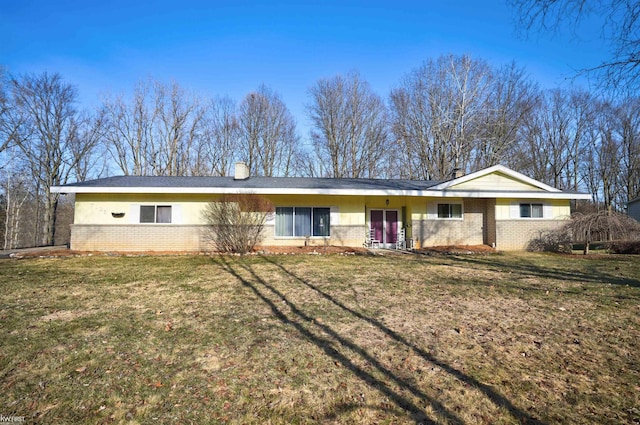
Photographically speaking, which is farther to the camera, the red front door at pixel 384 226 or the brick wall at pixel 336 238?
the red front door at pixel 384 226

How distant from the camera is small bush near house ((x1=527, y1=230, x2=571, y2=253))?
14.7 m

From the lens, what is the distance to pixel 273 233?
14.2 meters

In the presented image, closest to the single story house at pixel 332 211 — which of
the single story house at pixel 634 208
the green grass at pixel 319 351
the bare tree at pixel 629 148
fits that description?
the green grass at pixel 319 351

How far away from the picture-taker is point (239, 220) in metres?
12.5

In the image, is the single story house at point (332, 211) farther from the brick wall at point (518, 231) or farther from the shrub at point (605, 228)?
the shrub at point (605, 228)

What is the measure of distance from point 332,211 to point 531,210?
9449mm

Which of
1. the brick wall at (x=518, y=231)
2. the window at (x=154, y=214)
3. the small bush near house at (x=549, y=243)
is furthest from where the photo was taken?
the brick wall at (x=518, y=231)

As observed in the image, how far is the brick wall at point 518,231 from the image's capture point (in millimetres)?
14812

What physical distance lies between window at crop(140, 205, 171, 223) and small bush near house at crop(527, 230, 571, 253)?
16.5m

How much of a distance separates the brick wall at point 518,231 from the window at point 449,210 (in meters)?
1.75

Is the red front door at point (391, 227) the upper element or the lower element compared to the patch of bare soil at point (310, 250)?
upper

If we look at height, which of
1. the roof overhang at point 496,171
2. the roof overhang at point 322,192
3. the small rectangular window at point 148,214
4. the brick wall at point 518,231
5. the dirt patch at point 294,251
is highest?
the roof overhang at point 496,171

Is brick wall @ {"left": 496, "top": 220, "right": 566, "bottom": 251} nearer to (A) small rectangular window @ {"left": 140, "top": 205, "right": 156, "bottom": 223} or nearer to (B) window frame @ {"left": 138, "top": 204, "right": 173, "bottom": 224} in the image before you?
(B) window frame @ {"left": 138, "top": 204, "right": 173, "bottom": 224}

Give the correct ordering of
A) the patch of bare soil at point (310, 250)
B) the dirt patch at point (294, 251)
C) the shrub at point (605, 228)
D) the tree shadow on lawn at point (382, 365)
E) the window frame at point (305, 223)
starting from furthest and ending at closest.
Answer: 1. the window frame at point (305, 223)
2. the patch of bare soil at point (310, 250)
3. the shrub at point (605, 228)
4. the dirt patch at point (294, 251)
5. the tree shadow on lawn at point (382, 365)
